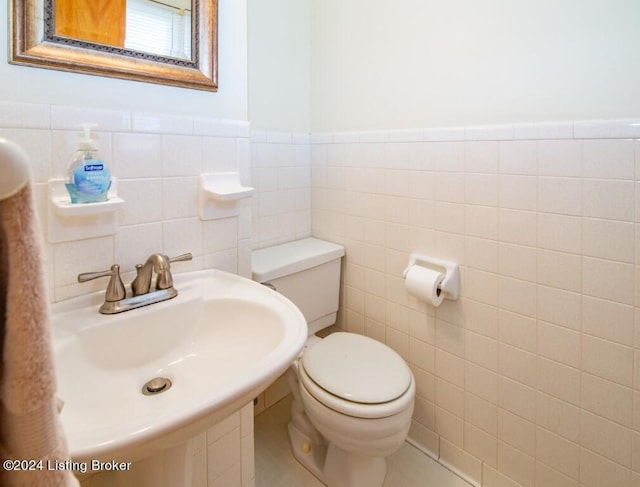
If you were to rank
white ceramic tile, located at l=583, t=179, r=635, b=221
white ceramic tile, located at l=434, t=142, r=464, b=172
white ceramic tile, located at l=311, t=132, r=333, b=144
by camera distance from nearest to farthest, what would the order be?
white ceramic tile, located at l=583, t=179, r=635, b=221 → white ceramic tile, located at l=434, t=142, r=464, b=172 → white ceramic tile, located at l=311, t=132, r=333, b=144

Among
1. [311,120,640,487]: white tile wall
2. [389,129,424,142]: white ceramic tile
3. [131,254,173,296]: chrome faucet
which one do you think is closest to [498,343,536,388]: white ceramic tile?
[311,120,640,487]: white tile wall

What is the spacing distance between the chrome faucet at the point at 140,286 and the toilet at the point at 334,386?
480 millimetres

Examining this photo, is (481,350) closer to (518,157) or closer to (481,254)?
(481,254)

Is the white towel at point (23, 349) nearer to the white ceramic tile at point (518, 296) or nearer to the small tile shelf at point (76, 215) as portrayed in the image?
the small tile shelf at point (76, 215)

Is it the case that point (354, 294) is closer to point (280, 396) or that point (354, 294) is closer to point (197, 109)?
point (280, 396)

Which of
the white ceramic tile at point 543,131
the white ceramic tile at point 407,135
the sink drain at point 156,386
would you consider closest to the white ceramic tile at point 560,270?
the white ceramic tile at point 543,131

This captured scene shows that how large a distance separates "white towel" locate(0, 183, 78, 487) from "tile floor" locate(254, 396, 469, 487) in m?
1.33

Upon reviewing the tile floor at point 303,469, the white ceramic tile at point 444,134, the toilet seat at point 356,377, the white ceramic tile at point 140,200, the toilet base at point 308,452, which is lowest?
the tile floor at point 303,469

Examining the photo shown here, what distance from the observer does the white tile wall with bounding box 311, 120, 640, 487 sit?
1016 millimetres

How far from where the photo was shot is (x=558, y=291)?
3.65 feet

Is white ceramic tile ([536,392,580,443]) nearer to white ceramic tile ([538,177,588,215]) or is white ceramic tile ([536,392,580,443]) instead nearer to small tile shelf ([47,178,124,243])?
white ceramic tile ([538,177,588,215])

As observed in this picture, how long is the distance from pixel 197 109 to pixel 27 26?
384mm

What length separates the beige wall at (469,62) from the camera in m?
1.00

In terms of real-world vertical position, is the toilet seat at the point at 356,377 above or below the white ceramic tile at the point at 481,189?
below
